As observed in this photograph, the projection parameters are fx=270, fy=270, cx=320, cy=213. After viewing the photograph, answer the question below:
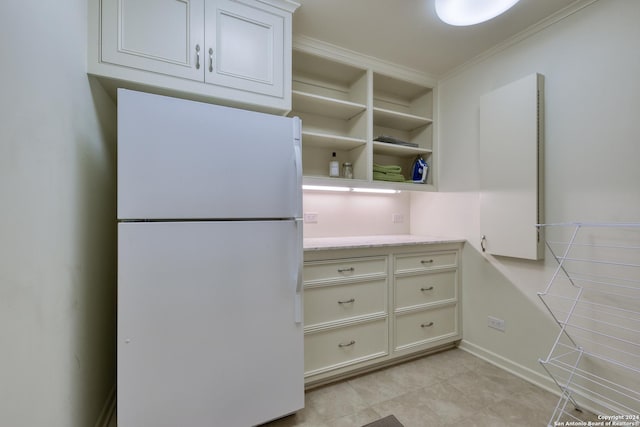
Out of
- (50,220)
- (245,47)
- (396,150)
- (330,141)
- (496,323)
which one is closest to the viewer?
(50,220)

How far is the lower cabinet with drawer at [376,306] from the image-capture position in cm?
177

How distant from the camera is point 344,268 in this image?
1845mm

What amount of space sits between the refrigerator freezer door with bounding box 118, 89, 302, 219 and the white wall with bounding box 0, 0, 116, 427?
211 mm

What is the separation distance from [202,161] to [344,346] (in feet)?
4.87

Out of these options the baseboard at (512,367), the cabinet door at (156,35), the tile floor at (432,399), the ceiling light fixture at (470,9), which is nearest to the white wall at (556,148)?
the baseboard at (512,367)

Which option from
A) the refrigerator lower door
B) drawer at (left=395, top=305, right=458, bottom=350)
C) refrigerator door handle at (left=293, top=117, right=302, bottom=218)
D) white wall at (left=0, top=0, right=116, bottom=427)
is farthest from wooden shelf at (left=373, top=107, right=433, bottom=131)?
white wall at (left=0, top=0, right=116, bottom=427)

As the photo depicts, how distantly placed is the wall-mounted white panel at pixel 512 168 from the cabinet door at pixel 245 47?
159 cm

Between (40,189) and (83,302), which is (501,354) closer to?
(83,302)

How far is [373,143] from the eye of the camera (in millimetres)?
2293

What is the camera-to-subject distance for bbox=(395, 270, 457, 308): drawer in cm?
206

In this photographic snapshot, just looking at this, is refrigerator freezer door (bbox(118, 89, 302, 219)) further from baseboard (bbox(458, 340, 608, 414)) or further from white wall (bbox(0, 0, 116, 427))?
baseboard (bbox(458, 340, 608, 414))

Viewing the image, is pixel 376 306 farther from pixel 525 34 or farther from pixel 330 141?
pixel 525 34

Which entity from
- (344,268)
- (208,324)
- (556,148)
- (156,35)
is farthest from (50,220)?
(556,148)

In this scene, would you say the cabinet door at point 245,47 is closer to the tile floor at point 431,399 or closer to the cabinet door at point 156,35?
the cabinet door at point 156,35
